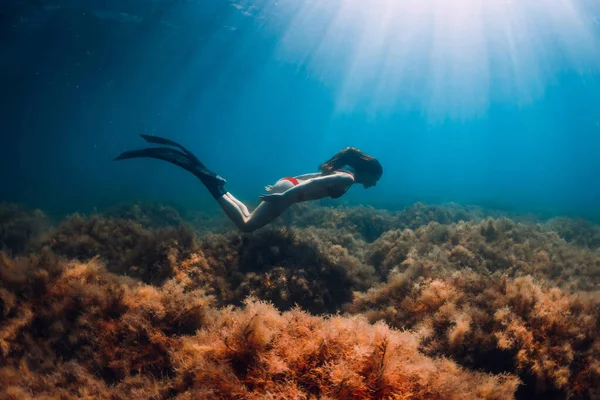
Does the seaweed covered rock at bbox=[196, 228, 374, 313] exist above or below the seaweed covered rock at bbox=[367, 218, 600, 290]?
below

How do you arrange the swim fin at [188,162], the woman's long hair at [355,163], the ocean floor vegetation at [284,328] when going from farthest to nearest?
1. the woman's long hair at [355,163]
2. the swim fin at [188,162]
3. the ocean floor vegetation at [284,328]

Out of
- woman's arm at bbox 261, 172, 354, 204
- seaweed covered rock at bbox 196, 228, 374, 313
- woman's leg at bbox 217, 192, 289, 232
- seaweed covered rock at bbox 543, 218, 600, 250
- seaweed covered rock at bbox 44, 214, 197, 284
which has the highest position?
seaweed covered rock at bbox 543, 218, 600, 250

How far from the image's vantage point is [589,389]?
93.4 inches

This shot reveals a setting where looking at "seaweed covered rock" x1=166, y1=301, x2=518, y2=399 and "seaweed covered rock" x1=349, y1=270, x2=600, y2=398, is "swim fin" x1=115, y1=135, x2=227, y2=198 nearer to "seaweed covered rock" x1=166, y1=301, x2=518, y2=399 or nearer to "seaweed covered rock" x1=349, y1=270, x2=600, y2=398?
"seaweed covered rock" x1=166, y1=301, x2=518, y2=399

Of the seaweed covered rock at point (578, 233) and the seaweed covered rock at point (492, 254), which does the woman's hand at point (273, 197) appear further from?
the seaweed covered rock at point (578, 233)

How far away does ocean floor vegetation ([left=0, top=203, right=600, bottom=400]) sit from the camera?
6.01 feet

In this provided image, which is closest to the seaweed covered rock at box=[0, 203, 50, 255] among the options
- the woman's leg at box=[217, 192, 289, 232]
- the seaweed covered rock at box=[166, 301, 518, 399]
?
the woman's leg at box=[217, 192, 289, 232]

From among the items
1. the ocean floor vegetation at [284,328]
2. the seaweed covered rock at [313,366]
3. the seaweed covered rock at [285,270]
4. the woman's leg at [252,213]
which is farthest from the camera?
the woman's leg at [252,213]

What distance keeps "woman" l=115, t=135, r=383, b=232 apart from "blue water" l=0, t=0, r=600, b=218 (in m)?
19.8

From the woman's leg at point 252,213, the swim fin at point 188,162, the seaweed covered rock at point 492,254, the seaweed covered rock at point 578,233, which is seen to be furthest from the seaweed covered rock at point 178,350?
the seaweed covered rock at point 578,233

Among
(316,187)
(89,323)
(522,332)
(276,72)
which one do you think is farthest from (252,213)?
(276,72)

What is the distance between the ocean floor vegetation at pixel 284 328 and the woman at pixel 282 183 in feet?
2.86

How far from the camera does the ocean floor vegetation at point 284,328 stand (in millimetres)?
1831

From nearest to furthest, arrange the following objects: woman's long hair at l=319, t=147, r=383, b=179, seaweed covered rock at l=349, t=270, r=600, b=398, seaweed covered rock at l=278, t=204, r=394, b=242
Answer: seaweed covered rock at l=349, t=270, r=600, b=398
woman's long hair at l=319, t=147, r=383, b=179
seaweed covered rock at l=278, t=204, r=394, b=242
